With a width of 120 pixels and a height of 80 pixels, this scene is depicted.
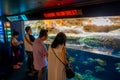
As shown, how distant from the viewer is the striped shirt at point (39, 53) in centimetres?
391

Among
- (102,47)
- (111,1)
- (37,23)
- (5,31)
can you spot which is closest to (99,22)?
(102,47)

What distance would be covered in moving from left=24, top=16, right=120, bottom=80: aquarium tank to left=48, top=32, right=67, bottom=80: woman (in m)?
1.35

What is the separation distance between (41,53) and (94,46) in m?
1.44

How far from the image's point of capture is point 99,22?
14.3ft

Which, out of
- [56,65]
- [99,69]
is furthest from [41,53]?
[99,69]

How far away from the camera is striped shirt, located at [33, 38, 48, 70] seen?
3906mm

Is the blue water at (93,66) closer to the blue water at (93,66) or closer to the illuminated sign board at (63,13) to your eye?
the blue water at (93,66)

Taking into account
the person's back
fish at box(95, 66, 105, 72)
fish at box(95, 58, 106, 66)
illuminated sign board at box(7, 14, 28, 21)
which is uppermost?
illuminated sign board at box(7, 14, 28, 21)

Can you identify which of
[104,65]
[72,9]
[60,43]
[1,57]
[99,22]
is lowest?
[1,57]

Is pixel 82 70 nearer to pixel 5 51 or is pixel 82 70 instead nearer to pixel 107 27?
pixel 107 27

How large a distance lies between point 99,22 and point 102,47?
609mm

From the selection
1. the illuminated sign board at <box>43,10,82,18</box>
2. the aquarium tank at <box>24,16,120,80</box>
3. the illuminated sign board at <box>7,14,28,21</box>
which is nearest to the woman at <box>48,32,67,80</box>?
the illuminated sign board at <box>43,10,82,18</box>

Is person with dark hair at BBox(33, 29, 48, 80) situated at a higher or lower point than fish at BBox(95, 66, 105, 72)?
higher

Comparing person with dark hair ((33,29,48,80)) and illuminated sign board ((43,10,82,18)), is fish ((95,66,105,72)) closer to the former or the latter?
person with dark hair ((33,29,48,80))
